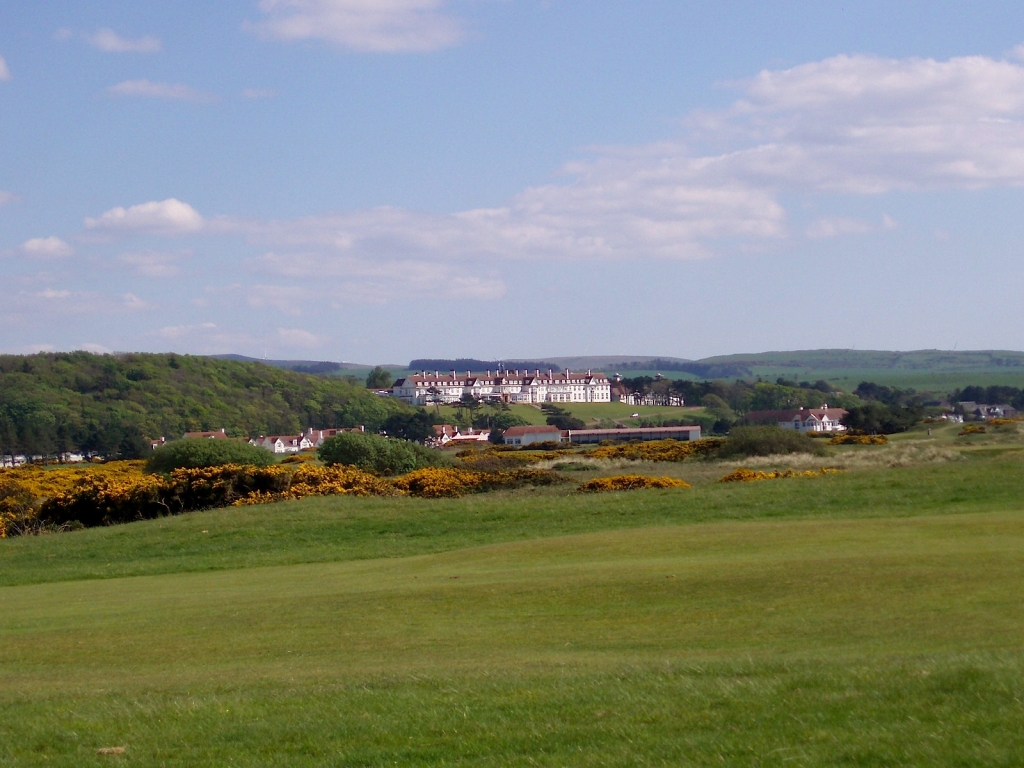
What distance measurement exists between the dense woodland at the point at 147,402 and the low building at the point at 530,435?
50.6ft

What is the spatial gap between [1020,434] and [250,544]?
42.3m

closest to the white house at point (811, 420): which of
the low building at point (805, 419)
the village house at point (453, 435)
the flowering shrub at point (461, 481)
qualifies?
the low building at point (805, 419)

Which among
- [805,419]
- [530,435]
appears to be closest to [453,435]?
[530,435]

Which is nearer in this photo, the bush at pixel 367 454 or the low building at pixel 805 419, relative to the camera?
the bush at pixel 367 454

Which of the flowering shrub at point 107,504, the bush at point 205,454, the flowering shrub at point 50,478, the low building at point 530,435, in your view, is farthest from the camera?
the low building at point 530,435

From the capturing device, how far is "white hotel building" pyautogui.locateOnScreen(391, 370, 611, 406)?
158125 mm

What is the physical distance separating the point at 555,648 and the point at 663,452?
45.9 metres

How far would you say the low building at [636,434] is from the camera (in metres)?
92.9

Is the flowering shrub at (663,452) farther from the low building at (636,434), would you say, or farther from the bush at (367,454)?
the low building at (636,434)

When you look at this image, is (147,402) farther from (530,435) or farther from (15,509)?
(15,509)

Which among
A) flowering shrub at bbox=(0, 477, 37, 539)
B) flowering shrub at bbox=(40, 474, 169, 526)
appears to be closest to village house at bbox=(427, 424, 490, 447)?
flowering shrub at bbox=(0, 477, 37, 539)

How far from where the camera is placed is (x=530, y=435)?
9769 cm

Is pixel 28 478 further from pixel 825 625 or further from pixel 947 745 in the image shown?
pixel 947 745

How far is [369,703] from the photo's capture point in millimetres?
8391
